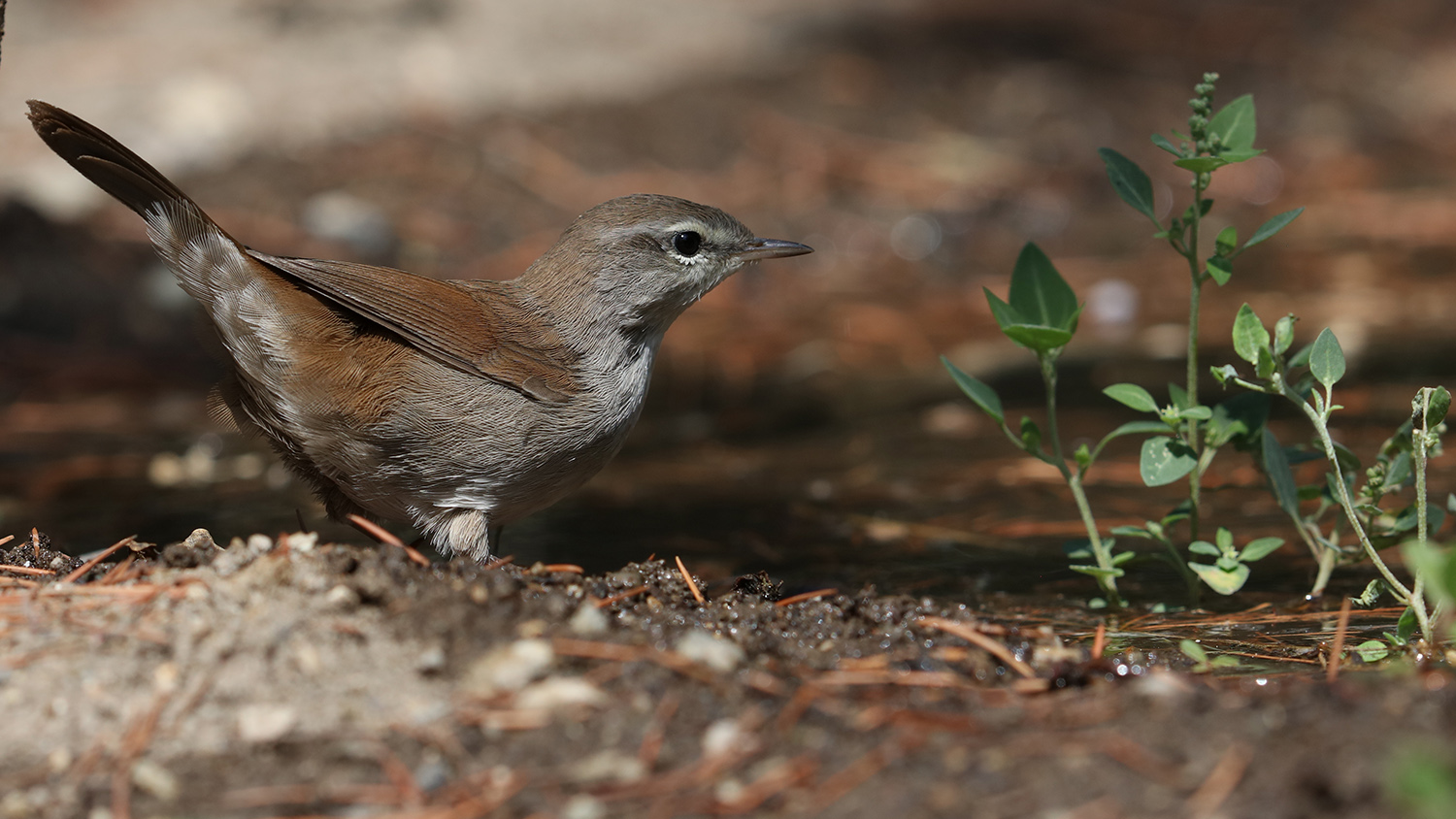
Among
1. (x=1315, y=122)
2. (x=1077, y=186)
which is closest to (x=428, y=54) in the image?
(x=1077, y=186)

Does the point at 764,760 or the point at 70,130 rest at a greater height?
the point at 70,130

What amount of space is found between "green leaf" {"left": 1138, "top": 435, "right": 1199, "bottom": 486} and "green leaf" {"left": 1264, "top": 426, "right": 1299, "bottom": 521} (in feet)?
0.60

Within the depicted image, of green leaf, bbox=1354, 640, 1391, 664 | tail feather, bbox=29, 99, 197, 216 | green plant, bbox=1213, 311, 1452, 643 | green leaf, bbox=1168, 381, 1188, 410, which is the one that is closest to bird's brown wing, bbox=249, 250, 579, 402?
tail feather, bbox=29, 99, 197, 216

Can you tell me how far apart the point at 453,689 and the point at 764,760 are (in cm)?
62

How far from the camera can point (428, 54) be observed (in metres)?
10.8

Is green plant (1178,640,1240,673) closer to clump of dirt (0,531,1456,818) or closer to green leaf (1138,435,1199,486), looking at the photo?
clump of dirt (0,531,1456,818)

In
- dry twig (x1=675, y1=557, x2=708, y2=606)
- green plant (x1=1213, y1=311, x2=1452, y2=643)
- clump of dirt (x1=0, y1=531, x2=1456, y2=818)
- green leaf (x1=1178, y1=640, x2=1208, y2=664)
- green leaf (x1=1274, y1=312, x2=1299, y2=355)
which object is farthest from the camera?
dry twig (x1=675, y1=557, x2=708, y2=606)

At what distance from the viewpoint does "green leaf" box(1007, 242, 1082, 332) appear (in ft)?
11.6

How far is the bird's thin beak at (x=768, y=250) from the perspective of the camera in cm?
467

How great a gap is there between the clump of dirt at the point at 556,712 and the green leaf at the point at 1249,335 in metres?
0.83

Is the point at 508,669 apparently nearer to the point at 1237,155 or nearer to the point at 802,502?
the point at 1237,155

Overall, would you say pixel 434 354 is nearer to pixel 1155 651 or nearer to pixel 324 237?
pixel 1155 651

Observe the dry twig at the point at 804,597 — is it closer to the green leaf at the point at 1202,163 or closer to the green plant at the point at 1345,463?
the green plant at the point at 1345,463

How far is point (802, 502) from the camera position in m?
5.26
